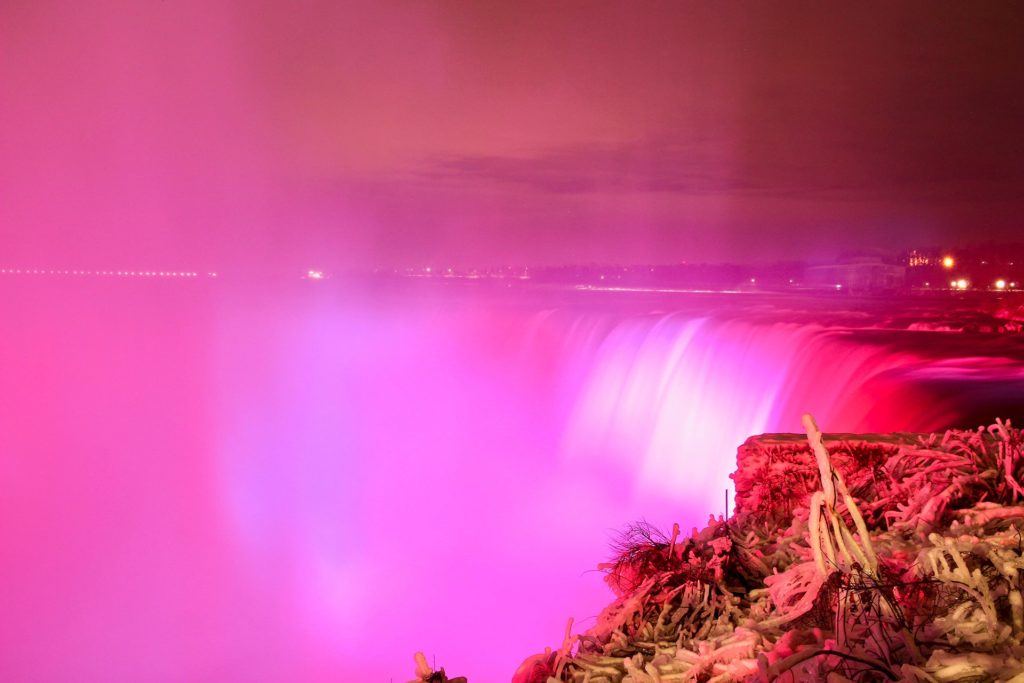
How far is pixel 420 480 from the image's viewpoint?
27.5 meters

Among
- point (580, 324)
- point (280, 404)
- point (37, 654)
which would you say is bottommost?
point (37, 654)

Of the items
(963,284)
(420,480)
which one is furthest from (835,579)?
(963,284)

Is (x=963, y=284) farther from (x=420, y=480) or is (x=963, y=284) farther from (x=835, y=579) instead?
(x=835, y=579)

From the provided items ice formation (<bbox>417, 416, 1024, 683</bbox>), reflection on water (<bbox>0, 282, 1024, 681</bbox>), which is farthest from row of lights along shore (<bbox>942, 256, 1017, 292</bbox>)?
ice formation (<bbox>417, 416, 1024, 683</bbox>)

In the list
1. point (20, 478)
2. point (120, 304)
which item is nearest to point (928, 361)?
point (20, 478)

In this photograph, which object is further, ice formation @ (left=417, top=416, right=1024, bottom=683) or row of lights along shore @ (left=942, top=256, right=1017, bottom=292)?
row of lights along shore @ (left=942, top=256, right=1017, bottom=292)

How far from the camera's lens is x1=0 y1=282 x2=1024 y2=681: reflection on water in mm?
14141

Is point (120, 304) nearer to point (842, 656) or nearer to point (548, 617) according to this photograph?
point (548, 617)

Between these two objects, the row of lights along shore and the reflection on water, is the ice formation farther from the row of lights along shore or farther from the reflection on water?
the row of lights along shore

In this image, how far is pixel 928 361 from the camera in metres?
11.3

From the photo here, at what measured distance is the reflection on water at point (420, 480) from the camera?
14.1 m

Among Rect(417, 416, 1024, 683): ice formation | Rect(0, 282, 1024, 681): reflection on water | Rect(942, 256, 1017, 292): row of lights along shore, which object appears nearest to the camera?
Rect(417, 416, 1024, 683): ice formation

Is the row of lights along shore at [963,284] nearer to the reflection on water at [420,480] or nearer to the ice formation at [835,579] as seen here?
the reflection on water at [420,480]

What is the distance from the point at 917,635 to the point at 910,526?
1.20 m
